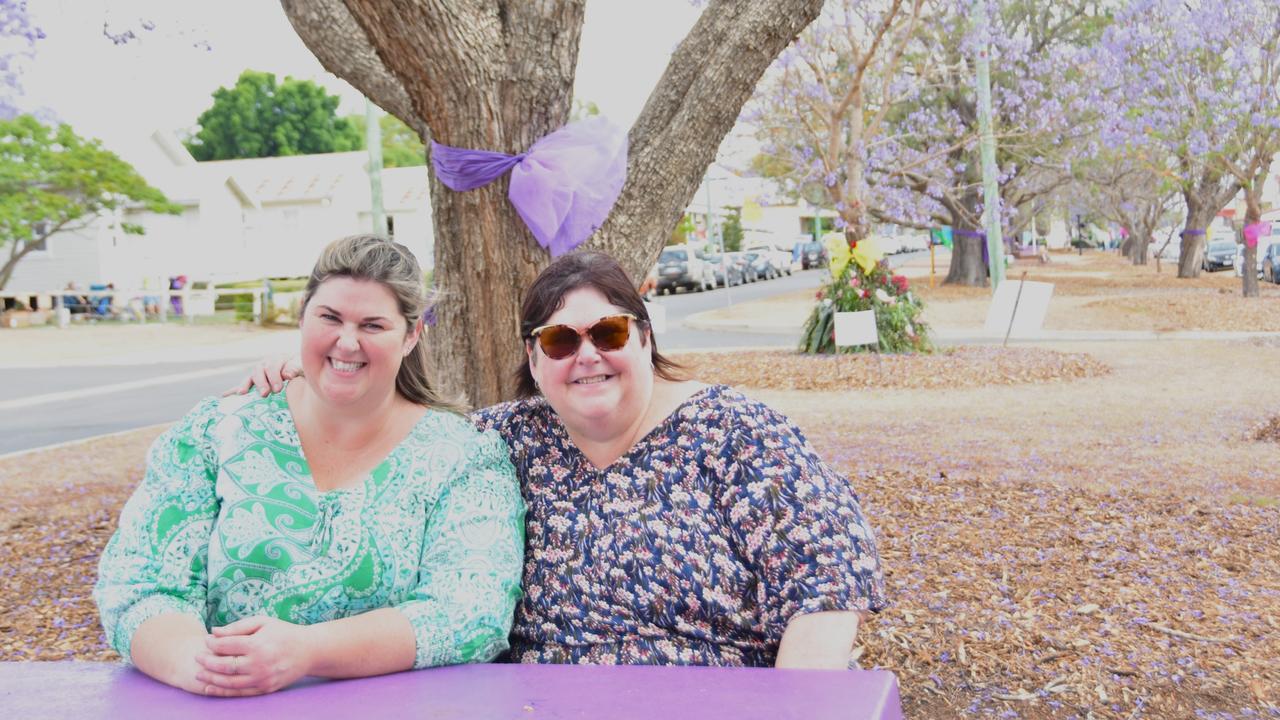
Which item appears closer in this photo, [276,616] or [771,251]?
[276,616]

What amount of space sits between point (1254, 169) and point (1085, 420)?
17092 mm

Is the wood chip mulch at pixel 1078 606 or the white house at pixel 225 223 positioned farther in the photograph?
the white house at pixel 225 223

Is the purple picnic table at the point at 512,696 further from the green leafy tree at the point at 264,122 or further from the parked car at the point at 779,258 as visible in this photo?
the green leafy tree at the point at 264,122

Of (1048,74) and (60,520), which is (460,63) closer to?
(60,520)

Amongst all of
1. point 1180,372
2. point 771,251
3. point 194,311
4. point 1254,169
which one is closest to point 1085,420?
point 1180,372

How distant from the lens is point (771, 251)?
55.8m

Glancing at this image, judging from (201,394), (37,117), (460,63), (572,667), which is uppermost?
(37,117)

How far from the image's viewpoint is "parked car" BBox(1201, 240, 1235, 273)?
42750 mm

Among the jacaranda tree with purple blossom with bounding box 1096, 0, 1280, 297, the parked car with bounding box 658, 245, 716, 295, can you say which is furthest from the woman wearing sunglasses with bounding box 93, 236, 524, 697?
the parked car with bounding box 658, 245, 716, 295

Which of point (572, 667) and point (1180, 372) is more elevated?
point (572, 667)

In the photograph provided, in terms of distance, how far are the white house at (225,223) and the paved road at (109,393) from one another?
38.9 ft

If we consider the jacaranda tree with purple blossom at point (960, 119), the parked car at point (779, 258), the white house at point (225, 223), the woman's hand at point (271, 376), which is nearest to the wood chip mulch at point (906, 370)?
the jacaranda tree with purple blossom at point (960, 119)

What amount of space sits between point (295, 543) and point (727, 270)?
44.0 m

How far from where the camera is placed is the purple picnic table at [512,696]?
1.82 meters
